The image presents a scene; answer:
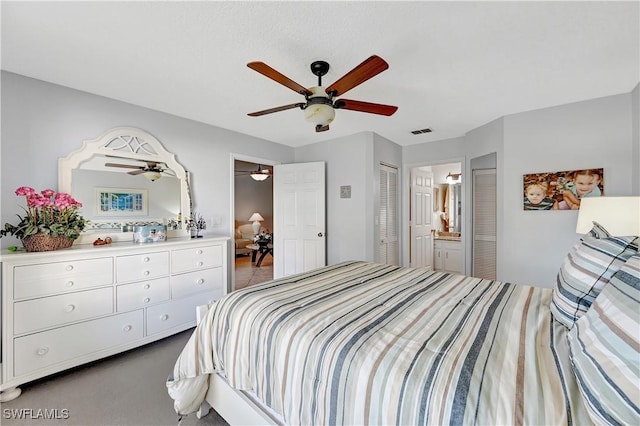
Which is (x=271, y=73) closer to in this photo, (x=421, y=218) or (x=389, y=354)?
(x=389, y=354)

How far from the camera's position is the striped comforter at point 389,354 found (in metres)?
0.77

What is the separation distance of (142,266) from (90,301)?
0.42m

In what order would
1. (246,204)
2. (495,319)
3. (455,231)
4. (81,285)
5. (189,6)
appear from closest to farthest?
(495,319)
(189,6)
(81,285)
(455,231)
(246,204)

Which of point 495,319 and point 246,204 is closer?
point 495,319

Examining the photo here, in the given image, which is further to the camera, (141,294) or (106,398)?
(141,294)

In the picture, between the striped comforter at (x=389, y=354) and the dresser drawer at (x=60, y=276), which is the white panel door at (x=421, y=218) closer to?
the striped comforter at (x=389, y=354)

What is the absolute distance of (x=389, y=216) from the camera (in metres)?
4.24

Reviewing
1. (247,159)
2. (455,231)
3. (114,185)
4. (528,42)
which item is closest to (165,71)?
(114,185)

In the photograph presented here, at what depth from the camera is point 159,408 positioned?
170 cm

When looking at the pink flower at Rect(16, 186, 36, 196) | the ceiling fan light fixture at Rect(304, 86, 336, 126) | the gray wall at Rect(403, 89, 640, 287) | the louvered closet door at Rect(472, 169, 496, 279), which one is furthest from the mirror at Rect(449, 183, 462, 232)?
the pink flower at Rect(16, 186, 36, 196)

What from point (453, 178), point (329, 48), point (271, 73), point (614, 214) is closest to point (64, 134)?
point (271, 73)

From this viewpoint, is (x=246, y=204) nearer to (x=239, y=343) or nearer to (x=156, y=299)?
(x=156, y=299)

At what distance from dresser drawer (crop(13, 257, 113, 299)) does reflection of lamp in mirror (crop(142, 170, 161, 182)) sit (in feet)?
3.34

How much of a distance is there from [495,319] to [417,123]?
9.02 feet
